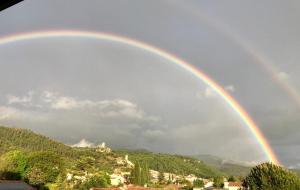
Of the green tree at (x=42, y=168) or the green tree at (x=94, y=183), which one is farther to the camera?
the green tree at (x=94, y=183)

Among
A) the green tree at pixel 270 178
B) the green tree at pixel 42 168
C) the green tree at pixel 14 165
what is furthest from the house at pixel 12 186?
the green tree at pixel 270 178

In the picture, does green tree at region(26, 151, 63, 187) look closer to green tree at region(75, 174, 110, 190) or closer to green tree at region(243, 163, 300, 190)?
green tree at region(75, 174, 110, 190)

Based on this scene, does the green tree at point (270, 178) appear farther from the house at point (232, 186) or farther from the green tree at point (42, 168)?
the house at point (232, 186)

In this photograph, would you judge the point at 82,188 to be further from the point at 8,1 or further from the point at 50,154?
the point at 8,1

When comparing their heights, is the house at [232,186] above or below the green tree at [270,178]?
above

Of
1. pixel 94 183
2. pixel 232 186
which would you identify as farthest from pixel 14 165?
pixel 232 186

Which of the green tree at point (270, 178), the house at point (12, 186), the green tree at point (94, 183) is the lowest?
the house at point (12, 186)

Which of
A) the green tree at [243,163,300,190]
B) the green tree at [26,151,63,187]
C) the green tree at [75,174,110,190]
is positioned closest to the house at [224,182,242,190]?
the green tree at [75,174,110,190]

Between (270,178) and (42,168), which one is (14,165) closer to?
(42,168)
